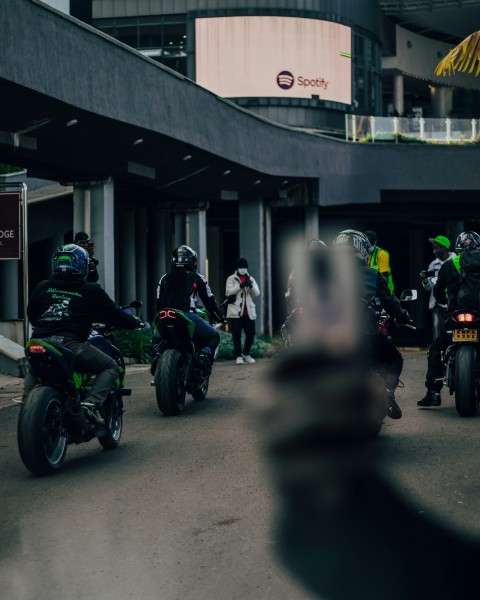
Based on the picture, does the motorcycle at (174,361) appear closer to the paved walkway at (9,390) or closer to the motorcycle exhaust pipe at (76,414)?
the paved walkway at (9,390)

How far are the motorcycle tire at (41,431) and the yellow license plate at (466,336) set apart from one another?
175 inches

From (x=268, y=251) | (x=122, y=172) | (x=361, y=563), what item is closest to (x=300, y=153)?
(x=268, y=251)

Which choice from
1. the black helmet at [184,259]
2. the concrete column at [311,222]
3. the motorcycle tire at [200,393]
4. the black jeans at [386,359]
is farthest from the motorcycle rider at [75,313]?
the concrete column at [311,222]

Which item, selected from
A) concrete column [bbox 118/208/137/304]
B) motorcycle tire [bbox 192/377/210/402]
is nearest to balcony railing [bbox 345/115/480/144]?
concrete column [bbox 118/208/137/304]

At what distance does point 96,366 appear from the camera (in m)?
9.68

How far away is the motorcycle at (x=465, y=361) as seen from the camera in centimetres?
1188

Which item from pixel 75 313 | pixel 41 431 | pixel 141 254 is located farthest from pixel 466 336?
pixel 141 254

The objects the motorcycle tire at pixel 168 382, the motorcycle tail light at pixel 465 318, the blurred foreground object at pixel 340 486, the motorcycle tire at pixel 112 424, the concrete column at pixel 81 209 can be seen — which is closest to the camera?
the blurred foreground object at pixel 340 486

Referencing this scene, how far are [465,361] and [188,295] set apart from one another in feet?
10.1

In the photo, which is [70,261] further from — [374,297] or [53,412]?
[374,297]

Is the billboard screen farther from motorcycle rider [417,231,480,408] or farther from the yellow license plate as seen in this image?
the yellow license plate

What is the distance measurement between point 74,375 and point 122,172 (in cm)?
1383

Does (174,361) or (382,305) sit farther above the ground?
(382,305)

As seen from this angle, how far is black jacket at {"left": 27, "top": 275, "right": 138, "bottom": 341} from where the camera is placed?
9531 mm
